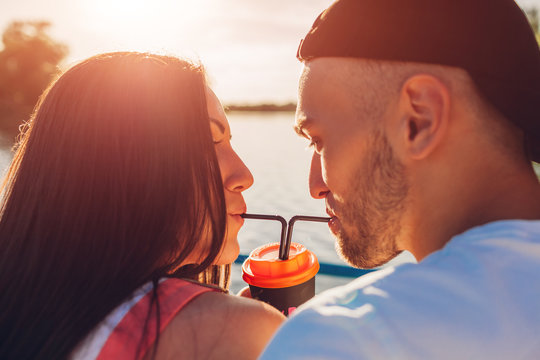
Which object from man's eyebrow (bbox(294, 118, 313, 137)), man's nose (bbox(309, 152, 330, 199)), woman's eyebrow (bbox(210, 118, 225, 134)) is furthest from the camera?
man's nose (bbox(309, 152, 330, 199))

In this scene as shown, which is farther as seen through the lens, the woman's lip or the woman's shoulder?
the woman's lip

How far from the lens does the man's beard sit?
1.00 m

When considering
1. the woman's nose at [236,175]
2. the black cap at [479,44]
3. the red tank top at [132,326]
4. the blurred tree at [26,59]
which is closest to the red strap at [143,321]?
the red tank top at [132,326]

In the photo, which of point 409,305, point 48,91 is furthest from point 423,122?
point 48,91

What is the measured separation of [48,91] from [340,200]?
34.4 inches

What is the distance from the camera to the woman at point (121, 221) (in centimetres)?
83

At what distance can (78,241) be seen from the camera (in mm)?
988

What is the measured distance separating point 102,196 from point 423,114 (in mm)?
767

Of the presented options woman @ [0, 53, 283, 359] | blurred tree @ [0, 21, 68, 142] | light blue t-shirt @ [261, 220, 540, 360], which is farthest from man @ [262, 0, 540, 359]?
blurred tree @ [0, 21, 68, 142]

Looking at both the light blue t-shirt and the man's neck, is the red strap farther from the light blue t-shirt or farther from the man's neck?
the man's neck

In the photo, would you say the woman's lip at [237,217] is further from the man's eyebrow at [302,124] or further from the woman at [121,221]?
the man's eyebrow at [302,124]

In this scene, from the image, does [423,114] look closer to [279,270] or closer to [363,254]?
[363,254]

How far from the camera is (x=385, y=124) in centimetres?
100

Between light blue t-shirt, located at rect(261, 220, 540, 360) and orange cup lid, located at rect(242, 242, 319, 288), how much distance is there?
2.44ft
